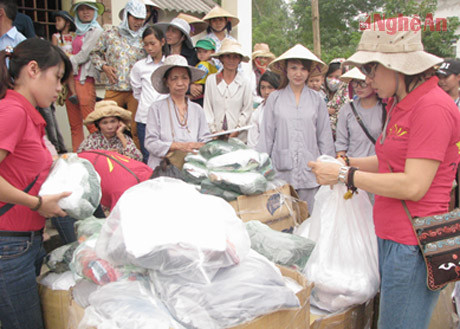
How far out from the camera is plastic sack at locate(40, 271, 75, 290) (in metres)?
2.18

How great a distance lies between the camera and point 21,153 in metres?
1.78

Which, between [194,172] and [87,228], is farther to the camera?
[194,172]

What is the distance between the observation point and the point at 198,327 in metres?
1.31

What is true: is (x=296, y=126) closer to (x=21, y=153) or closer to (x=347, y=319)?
(x=347, y=319)

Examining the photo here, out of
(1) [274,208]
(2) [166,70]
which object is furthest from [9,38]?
(1) [274,208]

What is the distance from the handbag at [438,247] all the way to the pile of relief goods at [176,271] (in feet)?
2.12

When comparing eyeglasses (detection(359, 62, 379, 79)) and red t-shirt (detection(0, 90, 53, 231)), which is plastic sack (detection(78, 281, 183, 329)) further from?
eyeglasses (detection(359, 62, 379, 79))

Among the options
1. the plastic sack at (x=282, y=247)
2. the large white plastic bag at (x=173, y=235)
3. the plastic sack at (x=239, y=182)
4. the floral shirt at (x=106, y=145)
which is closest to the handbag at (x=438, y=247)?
the plastic sack at (x=282, y=247)

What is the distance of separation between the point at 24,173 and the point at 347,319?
1.77 meters

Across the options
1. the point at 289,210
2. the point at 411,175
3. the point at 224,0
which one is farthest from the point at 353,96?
the point at 224,0

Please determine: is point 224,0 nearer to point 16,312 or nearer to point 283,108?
point 283,108

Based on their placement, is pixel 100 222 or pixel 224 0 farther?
pixel 224 0

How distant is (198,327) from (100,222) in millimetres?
1072

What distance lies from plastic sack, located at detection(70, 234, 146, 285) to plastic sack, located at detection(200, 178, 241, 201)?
1367 millimetres
